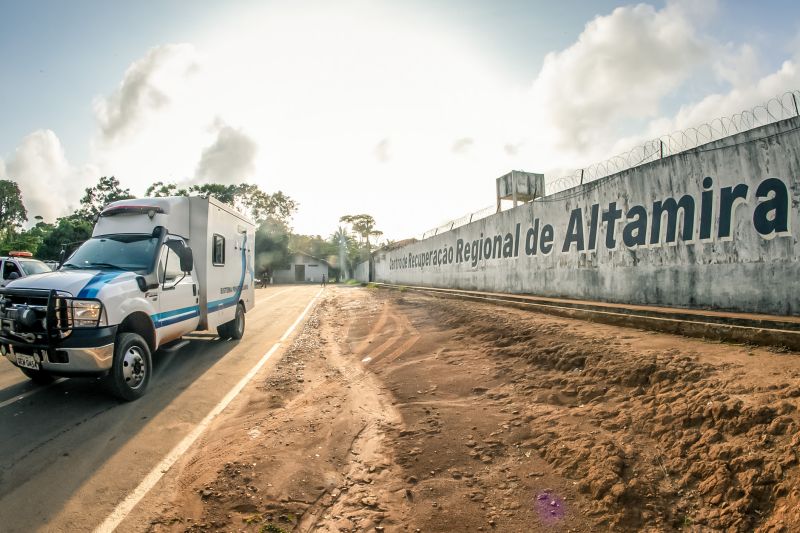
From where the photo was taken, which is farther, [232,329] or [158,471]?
[232,329]

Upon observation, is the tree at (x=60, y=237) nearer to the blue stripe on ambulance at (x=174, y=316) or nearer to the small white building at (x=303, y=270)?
the small white building at (x=303, y=270)

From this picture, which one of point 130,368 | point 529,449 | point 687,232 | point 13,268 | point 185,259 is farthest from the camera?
point 13,268

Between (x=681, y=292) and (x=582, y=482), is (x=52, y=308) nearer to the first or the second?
(x=582, y=482)

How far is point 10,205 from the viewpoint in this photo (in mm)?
53500

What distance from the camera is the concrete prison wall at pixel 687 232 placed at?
20.0 feet

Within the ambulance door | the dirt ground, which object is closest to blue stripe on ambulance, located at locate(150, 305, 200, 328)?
the ambulance door

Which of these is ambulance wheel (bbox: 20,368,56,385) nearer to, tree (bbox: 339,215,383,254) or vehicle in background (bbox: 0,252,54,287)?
vehicle in background (bbox: 0,252,54,287)

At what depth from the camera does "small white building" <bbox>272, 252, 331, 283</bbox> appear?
→ 6141cm

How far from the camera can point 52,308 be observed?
461 cm

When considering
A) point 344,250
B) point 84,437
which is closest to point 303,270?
point 344,250

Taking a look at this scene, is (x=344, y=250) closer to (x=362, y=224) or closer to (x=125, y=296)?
(x=362, y=224)

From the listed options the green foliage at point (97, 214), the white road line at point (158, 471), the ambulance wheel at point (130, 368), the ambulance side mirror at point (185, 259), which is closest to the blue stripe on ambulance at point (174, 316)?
the ambulance wheel at point (130, 368)

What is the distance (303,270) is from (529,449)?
62.0 meters

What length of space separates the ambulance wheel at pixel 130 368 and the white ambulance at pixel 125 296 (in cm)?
1
